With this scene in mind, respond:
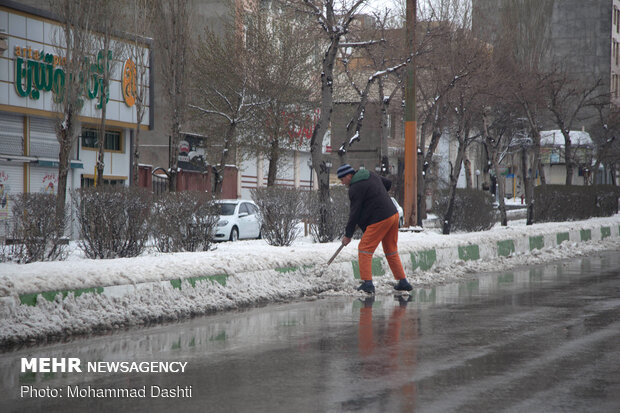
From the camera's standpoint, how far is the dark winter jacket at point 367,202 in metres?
11.9

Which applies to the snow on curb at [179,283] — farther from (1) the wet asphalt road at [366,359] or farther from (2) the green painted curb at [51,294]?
(1) the wet asphalt road at [366,359]

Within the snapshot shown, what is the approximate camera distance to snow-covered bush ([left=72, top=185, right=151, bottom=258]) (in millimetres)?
14656

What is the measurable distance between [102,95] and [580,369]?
2452 cm

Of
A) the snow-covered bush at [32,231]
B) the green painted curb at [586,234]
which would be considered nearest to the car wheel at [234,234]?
the green painted curb at [586,234]

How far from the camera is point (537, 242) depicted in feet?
71.5

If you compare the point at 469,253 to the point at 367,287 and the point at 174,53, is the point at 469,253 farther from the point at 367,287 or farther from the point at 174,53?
the point at 174,53

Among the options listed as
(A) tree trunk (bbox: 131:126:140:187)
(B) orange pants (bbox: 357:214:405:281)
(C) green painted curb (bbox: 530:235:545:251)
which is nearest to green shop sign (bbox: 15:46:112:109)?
(A) tree trunk (bbox: 131:126:140:187)

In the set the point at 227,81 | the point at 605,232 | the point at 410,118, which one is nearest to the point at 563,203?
the point at 605,232

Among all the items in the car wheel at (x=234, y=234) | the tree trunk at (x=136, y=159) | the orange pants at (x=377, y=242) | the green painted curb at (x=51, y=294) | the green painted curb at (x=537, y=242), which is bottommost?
the car wheel at (x=234, y=234)

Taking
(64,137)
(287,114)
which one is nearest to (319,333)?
(64,137)

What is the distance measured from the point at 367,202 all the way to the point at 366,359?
17.2ft

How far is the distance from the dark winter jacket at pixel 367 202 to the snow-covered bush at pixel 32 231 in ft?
16.7

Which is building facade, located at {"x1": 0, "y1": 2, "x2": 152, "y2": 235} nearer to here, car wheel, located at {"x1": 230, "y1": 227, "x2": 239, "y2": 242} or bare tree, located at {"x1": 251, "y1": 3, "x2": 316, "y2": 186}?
car wheel, located at {"x1": 230, "y1": 227, "x2": 239, "y2": 242}

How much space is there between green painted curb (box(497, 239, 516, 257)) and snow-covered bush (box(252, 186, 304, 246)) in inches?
185
